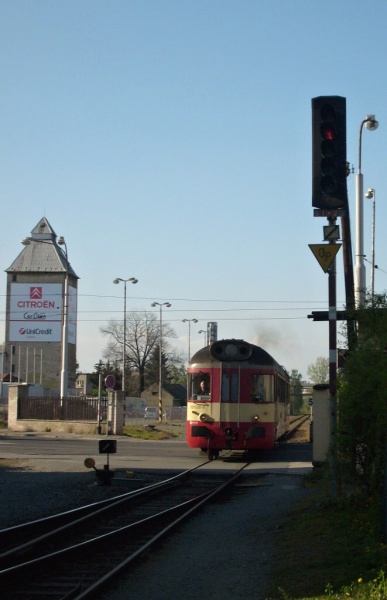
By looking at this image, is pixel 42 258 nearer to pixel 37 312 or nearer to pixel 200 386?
pixel 37 312

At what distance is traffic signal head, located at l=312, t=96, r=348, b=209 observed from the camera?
1197 centimetres

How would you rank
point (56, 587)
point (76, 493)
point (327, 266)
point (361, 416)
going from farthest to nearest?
point (76, 493) → point (327, 266) → point (361, 416) → point (56, 587)

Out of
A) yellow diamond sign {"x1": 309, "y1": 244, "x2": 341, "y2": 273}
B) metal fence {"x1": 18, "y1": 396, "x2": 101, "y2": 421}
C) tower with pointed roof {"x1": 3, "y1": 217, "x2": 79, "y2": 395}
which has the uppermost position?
tower with pointed roof {"x1": 3, "y1": 217, "x2": 79, "y2": 395}

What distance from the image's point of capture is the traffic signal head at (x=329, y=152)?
11969 millimetres

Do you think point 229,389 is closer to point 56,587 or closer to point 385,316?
point 385,316

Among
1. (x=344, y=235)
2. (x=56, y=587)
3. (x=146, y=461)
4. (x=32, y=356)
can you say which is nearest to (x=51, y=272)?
(x=32, y=356)

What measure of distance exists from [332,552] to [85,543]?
9.42ft

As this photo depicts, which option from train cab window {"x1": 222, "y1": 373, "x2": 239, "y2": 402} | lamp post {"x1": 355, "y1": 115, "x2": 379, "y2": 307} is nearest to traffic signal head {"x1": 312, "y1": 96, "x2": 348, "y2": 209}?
lamp post {"x1": 355, "y1": 115, "x2": 379, "y2": 307}

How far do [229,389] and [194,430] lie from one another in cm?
150

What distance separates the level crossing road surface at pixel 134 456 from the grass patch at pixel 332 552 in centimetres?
850

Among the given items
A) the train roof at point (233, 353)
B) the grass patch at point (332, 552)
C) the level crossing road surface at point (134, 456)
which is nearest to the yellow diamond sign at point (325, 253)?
the grass patch at point (332, 552)

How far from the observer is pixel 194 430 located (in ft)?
78.6

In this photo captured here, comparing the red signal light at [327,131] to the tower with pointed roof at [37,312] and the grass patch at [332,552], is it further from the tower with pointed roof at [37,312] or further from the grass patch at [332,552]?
the tower with pointed roof at [37,312]

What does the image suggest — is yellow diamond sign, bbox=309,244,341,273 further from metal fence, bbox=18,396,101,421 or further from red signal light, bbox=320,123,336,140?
metal fence, bbox=18,396,101,421
